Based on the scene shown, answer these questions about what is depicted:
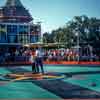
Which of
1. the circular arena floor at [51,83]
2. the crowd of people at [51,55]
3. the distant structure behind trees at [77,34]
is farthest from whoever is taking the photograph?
the distant structure behind trees at [77,34]

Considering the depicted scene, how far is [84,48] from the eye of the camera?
17.4ft

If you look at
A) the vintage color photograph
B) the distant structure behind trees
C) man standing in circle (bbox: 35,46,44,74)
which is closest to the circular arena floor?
the vintage color photograph

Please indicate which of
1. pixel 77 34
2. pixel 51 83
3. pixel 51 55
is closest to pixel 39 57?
pixel 51 55

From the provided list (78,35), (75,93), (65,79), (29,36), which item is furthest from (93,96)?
(29,36)

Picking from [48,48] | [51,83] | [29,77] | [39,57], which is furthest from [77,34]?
[29,77]

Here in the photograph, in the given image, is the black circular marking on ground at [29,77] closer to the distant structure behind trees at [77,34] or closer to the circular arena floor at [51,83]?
the circular arena floor at [51,83]

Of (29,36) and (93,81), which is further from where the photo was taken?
(93,81)

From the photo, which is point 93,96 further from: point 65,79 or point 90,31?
point 90,31

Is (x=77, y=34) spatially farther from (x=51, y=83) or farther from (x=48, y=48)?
(x=51, y=83)

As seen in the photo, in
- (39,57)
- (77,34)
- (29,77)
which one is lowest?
(29,77)

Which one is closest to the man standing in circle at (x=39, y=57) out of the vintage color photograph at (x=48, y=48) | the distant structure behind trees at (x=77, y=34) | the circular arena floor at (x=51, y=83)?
the vintage color photograph at (x=48, y=48)

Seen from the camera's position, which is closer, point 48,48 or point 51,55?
point 48,48

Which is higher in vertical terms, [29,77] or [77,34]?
[77,34]

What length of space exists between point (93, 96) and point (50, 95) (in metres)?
0.67
